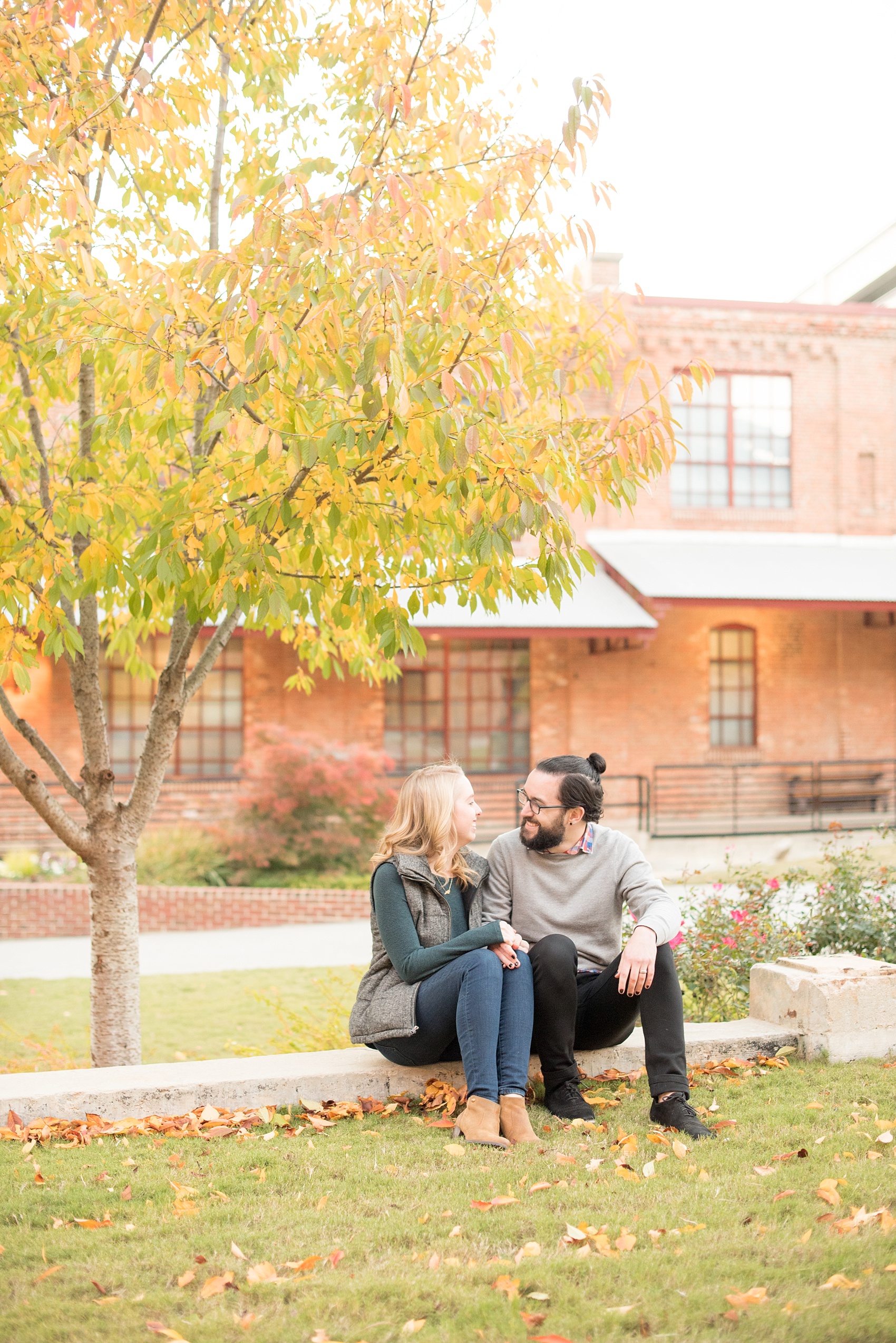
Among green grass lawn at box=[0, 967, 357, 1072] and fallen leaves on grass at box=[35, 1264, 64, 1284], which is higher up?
fallen leaves on grass at box=[35, 1264, 64, 1284]

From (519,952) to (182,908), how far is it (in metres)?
7.91

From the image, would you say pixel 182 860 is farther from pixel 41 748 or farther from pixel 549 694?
pixel 41 748

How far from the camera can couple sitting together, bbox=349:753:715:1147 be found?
339 cm

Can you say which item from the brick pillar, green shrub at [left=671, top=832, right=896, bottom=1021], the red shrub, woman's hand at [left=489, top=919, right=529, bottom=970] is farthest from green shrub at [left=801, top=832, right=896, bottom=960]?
the brick pillar

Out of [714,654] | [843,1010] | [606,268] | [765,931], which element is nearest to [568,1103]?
[843,1010]

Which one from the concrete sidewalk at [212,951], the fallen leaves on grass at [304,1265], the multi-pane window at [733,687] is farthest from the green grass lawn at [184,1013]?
the multi-pane window at [733,687]

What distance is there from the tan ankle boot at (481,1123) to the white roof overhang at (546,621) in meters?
10.0

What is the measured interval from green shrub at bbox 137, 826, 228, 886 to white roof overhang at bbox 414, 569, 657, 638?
144 inches

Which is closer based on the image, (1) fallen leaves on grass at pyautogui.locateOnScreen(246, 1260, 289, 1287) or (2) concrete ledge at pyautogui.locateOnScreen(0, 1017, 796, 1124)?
(1) fallen leaves on grass at pyautogui.locateOnScreen(246, 1260, 289, 1287)

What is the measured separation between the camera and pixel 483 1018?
11.0 feet

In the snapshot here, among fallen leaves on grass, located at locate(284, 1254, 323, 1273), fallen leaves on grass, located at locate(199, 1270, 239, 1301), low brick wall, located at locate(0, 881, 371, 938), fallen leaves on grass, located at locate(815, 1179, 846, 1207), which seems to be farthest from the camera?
low brick wall, located at locate(0, 881, 371, 938)

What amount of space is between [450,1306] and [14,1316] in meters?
0.92

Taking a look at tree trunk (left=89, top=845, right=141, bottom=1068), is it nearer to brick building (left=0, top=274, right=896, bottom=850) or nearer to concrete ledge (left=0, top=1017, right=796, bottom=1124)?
concrete ledge (left=0, top=1017, right=796, bottom=1124)

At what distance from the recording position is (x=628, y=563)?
1553 centimetres
